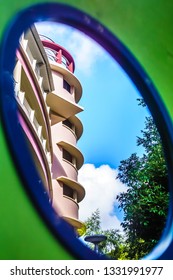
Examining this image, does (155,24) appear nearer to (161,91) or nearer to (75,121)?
(161,91)

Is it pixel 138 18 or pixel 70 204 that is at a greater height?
pixel 138 18

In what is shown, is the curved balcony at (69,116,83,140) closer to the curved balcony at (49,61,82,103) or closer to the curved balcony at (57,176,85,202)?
the curved balcony at (49,61,82,103)

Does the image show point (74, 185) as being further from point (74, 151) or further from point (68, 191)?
point (74, 151)

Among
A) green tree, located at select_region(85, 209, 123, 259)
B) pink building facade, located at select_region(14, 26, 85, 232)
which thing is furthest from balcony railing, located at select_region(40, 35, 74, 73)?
green tree, located at select_region(85, 209, 123, 259)

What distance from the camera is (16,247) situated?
139cm

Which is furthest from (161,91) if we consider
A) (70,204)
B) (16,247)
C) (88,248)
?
(70,204)

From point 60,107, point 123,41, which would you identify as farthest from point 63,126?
point 123,41

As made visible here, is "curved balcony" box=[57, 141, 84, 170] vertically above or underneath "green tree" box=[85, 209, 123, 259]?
above

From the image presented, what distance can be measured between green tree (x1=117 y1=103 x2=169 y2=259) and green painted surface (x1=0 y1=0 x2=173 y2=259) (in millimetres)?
1458

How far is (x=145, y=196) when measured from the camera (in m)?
3.78

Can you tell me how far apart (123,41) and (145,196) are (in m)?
2.01

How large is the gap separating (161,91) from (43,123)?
170cm

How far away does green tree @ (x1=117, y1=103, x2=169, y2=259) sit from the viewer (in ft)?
12.1

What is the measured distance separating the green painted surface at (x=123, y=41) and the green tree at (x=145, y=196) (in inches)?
57.4
